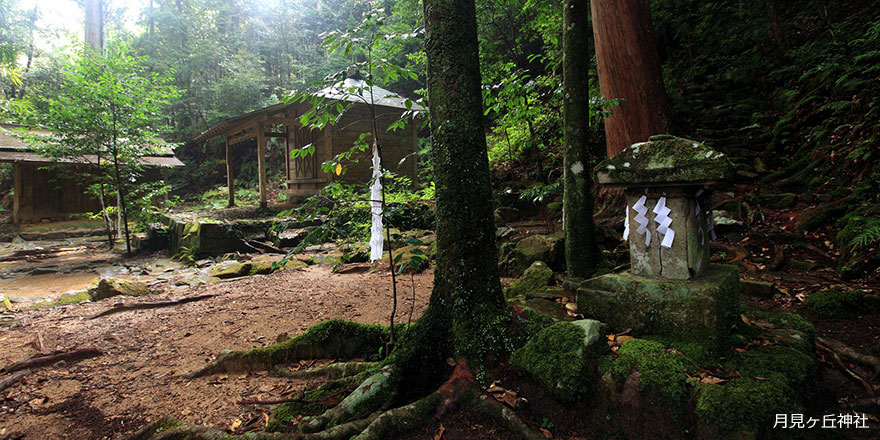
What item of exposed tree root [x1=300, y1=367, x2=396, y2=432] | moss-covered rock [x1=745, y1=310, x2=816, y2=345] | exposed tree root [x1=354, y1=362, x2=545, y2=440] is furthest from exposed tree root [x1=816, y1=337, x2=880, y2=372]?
exposed tree root [x1=300, y1=367, x2=396, y2=432]

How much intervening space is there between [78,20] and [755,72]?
41.0m

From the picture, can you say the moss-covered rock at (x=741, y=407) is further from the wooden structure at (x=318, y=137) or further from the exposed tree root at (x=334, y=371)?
the wooden structure at (x=318, y=137)

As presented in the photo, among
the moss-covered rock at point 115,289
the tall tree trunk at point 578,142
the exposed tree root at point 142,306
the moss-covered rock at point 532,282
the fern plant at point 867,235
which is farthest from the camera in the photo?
the moss-covered rock at point 115,289

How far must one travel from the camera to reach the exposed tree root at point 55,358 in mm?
3568

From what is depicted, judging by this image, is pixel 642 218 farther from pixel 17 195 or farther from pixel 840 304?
pixel 17 195

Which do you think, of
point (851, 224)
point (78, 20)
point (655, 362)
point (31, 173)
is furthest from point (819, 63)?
point (78, 20)

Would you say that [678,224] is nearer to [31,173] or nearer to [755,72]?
[755,72]

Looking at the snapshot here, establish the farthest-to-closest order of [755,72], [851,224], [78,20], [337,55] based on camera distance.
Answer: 1. [78,20]
2. [337,55]
3. [755,72]
4. [851,224]

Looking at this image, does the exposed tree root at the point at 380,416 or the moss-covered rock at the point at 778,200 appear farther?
the moss-covered rock at the point at 778,200

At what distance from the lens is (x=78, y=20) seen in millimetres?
27953

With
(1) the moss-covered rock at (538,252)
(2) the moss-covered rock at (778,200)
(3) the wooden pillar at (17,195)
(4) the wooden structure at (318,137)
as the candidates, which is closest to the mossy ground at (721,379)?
(1) the moss-covered rock at (538,252)

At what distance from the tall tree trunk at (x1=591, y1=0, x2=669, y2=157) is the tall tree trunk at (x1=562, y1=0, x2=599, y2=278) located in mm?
2699

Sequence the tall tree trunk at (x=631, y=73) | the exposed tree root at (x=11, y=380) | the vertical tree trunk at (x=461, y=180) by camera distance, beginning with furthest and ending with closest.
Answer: the tall tree trunk at (x=631, y=73) < the exposed tree root at (x=11, y=380) < the vertical tree trunk at (x=461, y=180)

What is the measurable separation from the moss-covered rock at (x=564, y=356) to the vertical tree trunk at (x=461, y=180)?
0.31 metres
